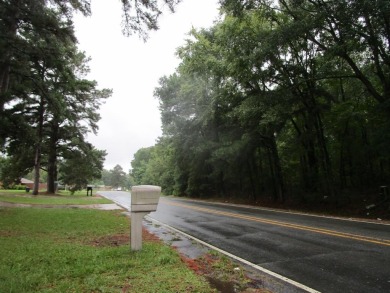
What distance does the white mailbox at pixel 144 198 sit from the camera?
6.46 metres

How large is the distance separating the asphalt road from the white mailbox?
2262 mm

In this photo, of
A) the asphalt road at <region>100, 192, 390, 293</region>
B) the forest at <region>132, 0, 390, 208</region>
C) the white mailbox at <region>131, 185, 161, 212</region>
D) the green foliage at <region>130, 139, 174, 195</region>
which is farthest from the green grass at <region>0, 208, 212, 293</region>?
the green foliage at <region>130, 139, 174, 195</region>

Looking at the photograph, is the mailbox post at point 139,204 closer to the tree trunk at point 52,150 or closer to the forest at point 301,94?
the forest at point 301,94

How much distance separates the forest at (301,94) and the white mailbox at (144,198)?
34.9 feet

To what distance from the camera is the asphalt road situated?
493 centimetres

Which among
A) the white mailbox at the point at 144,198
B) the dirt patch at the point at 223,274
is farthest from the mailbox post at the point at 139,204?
the dirt patch at the point at 223,274

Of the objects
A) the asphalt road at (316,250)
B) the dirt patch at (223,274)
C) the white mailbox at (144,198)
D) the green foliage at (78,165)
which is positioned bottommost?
the dirt patch at (223,274)

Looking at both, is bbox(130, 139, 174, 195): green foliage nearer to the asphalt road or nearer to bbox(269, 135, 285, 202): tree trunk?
bbox(269, 135, 285, 202): tree trunk

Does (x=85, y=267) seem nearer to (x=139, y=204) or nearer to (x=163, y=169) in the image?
(x=139, y=204)

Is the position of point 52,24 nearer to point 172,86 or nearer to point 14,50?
point 14,50

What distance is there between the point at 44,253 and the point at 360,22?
49.0 feet

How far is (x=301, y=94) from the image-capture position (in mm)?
17672

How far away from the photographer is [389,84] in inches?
582

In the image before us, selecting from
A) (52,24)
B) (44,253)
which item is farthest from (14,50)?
(44,253)
